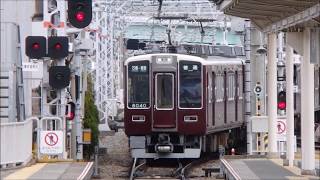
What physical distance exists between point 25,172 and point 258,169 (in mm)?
4206

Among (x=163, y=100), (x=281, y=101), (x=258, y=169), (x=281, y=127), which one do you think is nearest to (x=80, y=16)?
(x=258, y=169)

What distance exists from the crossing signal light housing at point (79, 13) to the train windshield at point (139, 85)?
7569 millimetres

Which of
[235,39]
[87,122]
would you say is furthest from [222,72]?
[235,39]

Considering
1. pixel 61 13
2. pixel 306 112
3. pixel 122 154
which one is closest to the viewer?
pixel 306 112

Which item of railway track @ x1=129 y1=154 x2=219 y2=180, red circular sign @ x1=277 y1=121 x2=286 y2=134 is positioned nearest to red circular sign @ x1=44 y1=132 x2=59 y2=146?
railway track @ x1=129 y1=154 x2=219 y2=180

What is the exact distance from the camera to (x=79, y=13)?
50.4 feet

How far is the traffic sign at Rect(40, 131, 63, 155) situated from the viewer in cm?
1734

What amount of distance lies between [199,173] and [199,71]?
2.87m

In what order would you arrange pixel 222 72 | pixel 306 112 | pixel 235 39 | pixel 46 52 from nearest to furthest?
pixel 306 112 < pixel 46 52 < pixel 222 72 < pixel 235 39

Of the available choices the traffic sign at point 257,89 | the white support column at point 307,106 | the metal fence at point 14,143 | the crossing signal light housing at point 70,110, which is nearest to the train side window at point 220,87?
the traffic sign at point 257,89

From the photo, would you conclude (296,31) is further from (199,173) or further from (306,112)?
(199,173)

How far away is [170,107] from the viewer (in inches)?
902

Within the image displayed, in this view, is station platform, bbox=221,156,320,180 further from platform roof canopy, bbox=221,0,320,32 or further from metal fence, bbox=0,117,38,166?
metal fence, bbox=0,117,38,166

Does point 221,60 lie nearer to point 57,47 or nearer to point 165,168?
point 165,168
